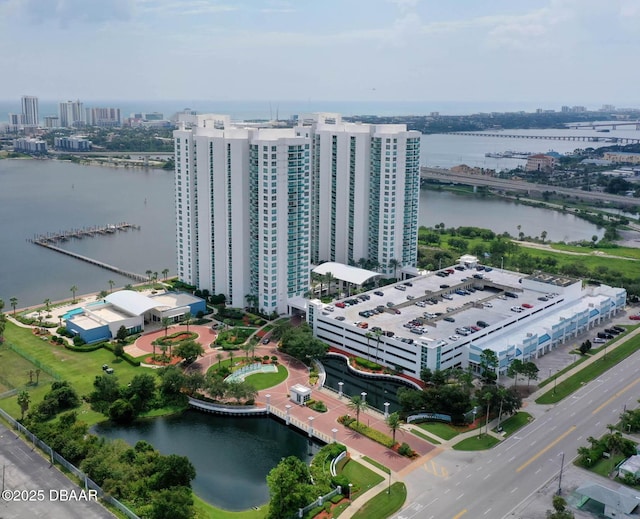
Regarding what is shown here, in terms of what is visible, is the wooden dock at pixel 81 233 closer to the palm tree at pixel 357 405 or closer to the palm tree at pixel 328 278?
the palm tree at pixel 328 278

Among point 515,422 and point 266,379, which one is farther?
point 266,379

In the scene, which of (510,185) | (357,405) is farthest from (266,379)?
(510,185)

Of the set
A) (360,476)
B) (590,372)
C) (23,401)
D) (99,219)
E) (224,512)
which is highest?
(99,219)

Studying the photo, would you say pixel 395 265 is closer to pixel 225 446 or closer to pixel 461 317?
pixel 461 317

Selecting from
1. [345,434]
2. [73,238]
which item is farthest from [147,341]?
[73,238]

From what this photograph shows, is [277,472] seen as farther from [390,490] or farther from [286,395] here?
[286,395]

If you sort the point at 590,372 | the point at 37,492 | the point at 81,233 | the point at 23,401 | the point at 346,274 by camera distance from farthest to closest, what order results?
the point at 81,233, the point at 346,274, the point at 590,372, the point at 23,401, the point at 37,492

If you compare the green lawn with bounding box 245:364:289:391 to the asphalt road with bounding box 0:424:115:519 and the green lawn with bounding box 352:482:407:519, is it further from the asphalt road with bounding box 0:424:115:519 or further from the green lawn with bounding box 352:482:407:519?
the asphalt road with bounding box 0:424:115:519
